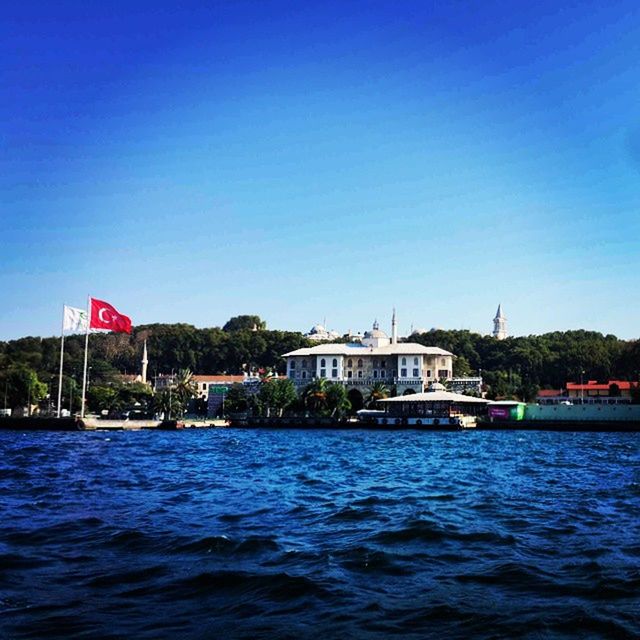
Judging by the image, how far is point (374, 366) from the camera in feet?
299

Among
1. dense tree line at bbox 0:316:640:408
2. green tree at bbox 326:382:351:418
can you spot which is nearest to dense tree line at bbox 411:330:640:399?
dense tree line at bbox 0:316:640:408

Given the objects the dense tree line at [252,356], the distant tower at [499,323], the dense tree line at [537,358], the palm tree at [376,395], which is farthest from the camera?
the distant tower at [499,323]

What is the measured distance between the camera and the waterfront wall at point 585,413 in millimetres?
66562

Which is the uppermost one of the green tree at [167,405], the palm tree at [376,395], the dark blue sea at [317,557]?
the palm tree at [376,395]

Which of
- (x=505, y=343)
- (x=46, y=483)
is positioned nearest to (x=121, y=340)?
(x=505, y=343)

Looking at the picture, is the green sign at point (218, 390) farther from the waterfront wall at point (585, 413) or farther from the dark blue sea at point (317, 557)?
the dark blue sea at point (317, 557)

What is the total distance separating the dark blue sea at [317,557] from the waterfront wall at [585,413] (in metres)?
49.1

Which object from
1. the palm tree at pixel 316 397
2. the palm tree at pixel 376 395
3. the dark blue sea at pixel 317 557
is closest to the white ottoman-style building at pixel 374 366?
the palm tree at pixel 376 395

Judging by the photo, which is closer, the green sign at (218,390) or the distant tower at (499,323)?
the green sign at (218,390)

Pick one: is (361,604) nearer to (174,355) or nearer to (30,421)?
(30,421)

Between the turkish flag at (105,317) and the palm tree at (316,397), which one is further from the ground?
the turkish flag at (105,317)

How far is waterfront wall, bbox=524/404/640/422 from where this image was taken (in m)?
66.6

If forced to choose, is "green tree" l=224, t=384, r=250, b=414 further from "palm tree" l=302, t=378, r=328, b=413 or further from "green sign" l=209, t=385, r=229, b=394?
"palm tree" l=302, t=378, r=328, b=413

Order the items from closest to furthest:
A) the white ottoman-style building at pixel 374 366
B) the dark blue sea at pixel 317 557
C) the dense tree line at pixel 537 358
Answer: the dark blue sea at pixel 317 557, the white ottoman-style building at pixel 374 366, the dense tree line at pixel 537 358
